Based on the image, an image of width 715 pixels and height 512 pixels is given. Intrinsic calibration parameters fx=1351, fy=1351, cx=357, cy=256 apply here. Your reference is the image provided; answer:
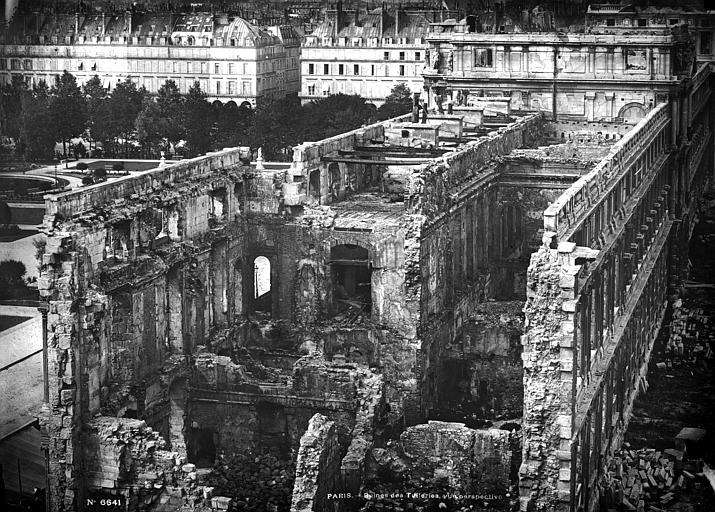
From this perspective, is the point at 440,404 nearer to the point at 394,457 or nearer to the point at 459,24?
the point at 394,457

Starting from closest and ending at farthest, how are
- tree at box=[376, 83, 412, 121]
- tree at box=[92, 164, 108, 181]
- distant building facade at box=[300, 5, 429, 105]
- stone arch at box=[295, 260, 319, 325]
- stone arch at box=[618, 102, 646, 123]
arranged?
stone arch at box=[295, 260, 319, 325]
stone arch at box=[618, 102, 646, 123]
tree at box=[92, 164, 108, 181]
tree at box=[376, 83, 412, 121]
distant building facade at box=[300, 5, 429, 105]

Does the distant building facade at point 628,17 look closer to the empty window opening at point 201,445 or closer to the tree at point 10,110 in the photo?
the empty window opening at point 201,445

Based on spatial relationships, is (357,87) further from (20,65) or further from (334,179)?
(334,179)

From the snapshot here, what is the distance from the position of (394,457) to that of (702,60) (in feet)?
178

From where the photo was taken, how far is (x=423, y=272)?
1732 inches

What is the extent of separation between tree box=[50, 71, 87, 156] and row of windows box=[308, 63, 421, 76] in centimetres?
2556

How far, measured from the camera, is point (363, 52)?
120m

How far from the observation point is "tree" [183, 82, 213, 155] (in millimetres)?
97625

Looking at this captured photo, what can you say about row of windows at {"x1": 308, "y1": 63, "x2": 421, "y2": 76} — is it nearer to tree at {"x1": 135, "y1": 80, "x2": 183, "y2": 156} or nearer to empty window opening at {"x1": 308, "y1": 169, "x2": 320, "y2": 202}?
tree at {"x1": 135, "y1": 80, "x2": 183, "y2": 156}

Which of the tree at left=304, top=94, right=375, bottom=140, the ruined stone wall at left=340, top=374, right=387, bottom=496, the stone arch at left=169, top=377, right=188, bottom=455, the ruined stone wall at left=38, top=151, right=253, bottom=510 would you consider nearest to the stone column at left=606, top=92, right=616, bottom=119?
the ruined stone wall at left=38, top=151, right=253, bottom=510

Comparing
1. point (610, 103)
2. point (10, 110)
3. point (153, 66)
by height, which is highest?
point (153, 66)

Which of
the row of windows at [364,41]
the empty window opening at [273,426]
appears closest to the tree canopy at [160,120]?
the row of windows at [364,41]

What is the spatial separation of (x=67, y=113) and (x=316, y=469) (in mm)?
68382

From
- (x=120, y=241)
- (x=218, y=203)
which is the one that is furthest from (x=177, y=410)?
(x=218, y=203)
